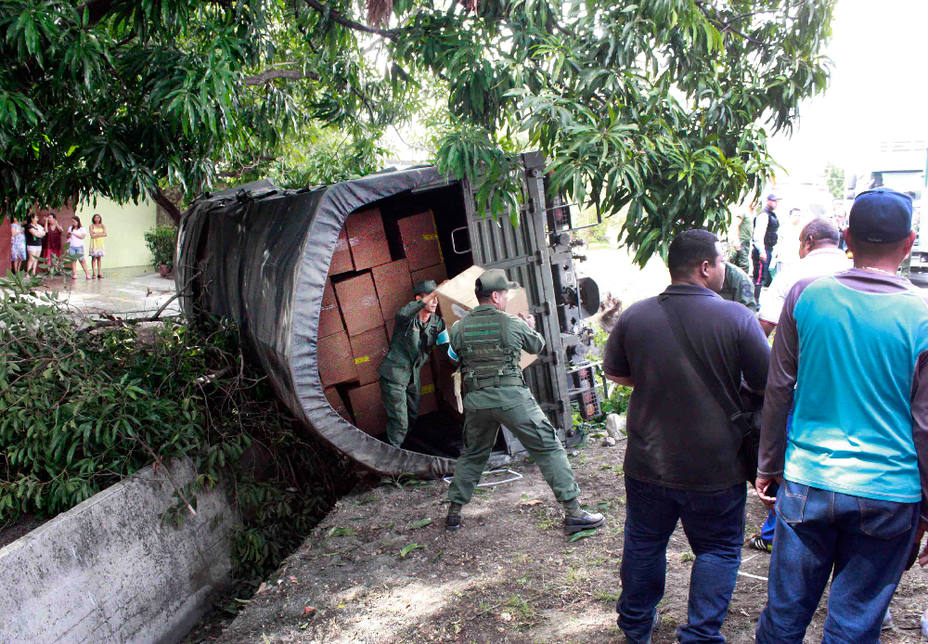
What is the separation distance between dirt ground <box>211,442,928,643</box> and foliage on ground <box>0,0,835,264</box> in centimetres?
180

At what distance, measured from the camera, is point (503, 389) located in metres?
4.71

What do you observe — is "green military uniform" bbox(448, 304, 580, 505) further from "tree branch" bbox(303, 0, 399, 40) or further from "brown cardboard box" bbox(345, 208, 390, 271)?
"tree branch" bbox(303, 0, 399, 40)

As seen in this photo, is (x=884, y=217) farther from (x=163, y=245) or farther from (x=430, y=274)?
(x=163, y=245)

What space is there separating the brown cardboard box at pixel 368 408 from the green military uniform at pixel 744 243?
588 cm

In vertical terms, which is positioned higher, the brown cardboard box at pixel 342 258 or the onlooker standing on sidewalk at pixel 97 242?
the onlooker standing on sidewalk at pixel 97 242

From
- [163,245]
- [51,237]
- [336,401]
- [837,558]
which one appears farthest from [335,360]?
[163,245]

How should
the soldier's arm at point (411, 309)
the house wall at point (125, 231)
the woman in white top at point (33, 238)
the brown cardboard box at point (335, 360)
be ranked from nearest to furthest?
1. the soldier's arm at point (411, 309)
2. the brown cardboard box at point (335, 360)
3. the woman in white top at point (33, 238)
4. the house wall at point (125, 231)

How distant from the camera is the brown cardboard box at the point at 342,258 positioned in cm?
647

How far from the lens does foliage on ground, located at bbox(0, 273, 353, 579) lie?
4691mm

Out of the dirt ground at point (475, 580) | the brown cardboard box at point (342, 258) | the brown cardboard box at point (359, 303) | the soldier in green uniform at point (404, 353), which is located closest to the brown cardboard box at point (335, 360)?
the brown cardboard box at point (359, 303)

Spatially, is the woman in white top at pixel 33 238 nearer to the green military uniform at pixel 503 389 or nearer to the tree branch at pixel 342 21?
the tree branch at pixel 342 21

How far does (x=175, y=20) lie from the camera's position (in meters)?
5.29

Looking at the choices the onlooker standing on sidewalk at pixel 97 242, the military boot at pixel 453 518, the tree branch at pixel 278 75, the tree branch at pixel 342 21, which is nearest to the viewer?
the military boot at pixel 453 518

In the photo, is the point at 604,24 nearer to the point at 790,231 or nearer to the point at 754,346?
the point at 754,346
